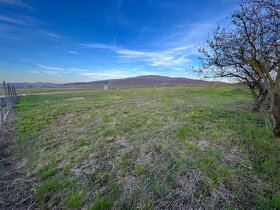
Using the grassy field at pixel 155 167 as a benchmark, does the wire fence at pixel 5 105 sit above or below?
above

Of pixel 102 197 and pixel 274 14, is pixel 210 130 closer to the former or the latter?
pixel 274 14

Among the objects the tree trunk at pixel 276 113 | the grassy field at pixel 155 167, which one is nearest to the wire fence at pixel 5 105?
the grassy field at pixel 155 167

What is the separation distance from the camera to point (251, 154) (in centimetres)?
412

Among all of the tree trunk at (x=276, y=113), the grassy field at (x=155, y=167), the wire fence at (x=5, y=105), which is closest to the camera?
the grassy field at (x=155, y=167)

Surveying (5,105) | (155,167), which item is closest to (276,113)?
(155,167)

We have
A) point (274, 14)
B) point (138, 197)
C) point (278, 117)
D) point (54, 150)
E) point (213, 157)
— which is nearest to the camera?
point (138, 197)

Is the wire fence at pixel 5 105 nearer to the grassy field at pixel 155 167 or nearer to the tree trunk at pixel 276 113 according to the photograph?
the grassy field at pixel 155 167

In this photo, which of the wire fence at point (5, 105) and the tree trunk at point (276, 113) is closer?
the tree trunk at point (276, 113)

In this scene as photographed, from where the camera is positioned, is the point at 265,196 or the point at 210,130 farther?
the point at 210,130

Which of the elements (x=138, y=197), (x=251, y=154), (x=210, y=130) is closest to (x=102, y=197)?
(x=138, y=197)

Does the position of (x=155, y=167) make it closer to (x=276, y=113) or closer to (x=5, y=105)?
(x=276, y=113)

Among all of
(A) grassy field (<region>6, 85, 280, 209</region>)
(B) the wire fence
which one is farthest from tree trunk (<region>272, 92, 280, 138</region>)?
(B) the wire fence

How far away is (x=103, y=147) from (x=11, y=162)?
2231mm

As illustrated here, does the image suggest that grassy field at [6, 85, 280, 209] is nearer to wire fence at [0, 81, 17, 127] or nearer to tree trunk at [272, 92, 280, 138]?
tree trunk at [272, 92, 280, 138]
